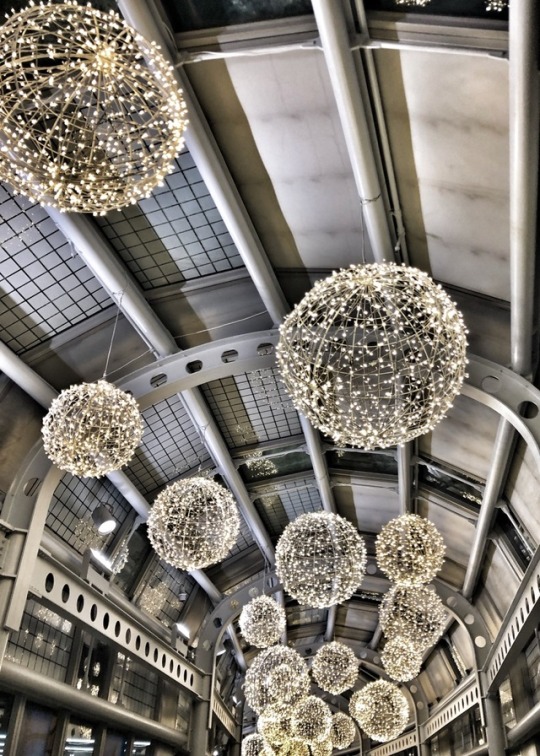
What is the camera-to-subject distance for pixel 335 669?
11867 millimetres

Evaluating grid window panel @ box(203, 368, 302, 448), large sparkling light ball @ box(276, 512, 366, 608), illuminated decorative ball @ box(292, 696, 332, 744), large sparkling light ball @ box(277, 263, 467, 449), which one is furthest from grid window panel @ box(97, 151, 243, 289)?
illuminated decorative ball @ box(292, 696, 332, 744)

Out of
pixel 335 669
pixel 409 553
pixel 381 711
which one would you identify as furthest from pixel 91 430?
pixel 381 711

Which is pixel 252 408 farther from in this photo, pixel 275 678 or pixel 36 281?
pixel 275 678

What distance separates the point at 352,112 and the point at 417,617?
7.19m

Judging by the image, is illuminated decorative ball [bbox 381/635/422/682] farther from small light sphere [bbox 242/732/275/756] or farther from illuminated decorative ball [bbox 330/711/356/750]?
small light sphere [bbox 242/732/275/756]

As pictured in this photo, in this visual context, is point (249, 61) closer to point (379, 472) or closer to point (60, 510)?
point (60, 510)

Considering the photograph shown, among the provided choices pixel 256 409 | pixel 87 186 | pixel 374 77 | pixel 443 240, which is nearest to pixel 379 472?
pixel 256 409

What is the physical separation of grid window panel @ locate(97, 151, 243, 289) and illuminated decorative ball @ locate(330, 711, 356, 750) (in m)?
18.1

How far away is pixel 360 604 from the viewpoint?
709 inches

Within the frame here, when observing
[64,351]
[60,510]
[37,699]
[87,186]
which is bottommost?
[37,699]

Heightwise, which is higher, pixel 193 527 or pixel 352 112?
pixel 352 112

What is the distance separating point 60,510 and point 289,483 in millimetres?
4687

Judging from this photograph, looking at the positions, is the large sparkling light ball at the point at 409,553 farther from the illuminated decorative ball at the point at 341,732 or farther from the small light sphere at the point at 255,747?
the small light sphere at the point at 255,747

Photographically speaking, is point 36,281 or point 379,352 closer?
point 379,352
